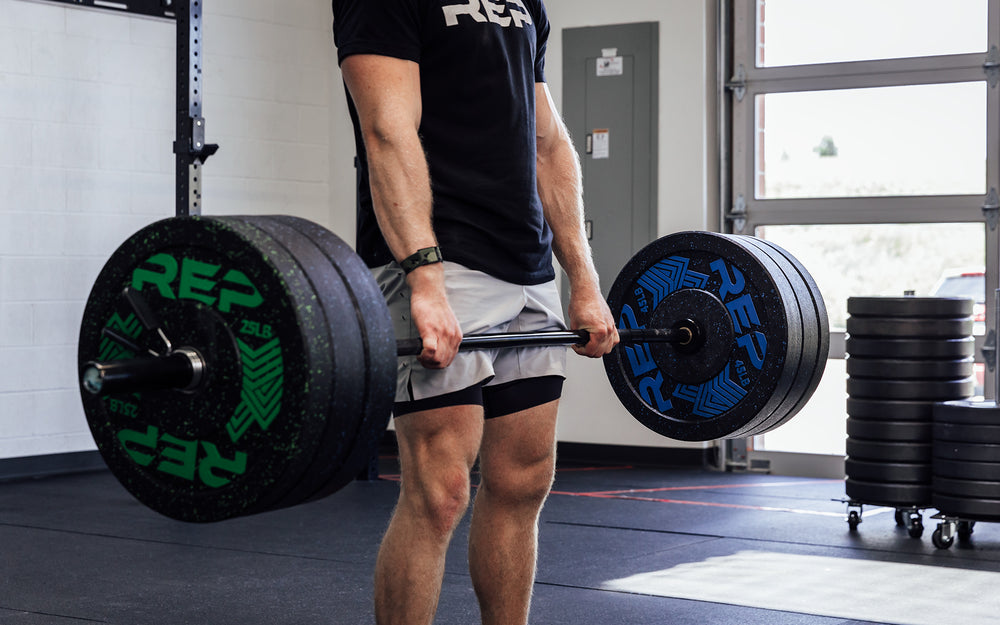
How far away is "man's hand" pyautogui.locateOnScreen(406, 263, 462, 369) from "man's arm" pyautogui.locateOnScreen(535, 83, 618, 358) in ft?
1.18

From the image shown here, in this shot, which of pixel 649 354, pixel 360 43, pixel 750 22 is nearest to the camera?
pixel 360 43

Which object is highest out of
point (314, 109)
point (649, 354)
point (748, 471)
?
point (314, 109)

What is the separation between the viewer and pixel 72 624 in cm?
263

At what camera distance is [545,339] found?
1753 mm

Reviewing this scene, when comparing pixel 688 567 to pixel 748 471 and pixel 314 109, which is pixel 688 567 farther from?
pixel 314 109

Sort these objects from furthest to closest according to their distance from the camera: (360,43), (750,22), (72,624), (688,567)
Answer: (750,22), (688,567), (72,624), (360,43)

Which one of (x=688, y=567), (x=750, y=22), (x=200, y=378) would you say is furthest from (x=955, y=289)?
(x=200, y=378)

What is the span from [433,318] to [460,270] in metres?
0.17

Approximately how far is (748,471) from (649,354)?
321 centimetres

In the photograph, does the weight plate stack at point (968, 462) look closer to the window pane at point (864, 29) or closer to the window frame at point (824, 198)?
the window frame at point (824, 198)

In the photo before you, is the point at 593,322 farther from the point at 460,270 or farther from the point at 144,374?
the point at 144,374

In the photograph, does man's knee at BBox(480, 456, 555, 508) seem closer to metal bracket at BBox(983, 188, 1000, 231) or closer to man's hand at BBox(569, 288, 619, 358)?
man's hand at BBox(569, 288, 619, 358)

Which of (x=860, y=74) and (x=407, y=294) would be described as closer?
(x=407, y=294)

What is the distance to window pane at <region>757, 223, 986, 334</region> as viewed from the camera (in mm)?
4805
